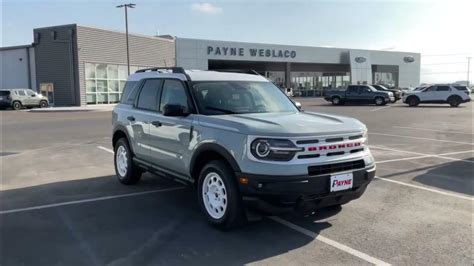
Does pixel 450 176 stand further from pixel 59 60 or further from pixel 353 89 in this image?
pixel 59 60

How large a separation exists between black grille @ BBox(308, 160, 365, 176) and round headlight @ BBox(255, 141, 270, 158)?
48cm

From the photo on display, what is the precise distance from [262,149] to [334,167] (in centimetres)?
84

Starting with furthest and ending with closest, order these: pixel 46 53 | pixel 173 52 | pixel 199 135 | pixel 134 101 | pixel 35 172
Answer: pixel 173 52 < pixel 46 53 < pixel 35 172 < pixel 134 101 < pixel 199 135

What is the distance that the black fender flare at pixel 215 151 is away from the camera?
4945 mm

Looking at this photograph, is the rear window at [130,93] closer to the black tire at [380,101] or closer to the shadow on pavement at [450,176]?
the shadow on pavement at [450,176]

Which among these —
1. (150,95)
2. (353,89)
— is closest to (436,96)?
(353,89)

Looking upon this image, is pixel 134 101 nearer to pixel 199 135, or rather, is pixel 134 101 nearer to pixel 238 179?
pixel 199 135

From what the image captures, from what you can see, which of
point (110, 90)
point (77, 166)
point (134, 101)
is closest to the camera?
point (134, 101)

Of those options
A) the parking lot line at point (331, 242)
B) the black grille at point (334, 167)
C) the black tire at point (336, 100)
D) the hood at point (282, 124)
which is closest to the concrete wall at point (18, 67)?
the black tire at point (336, 100)

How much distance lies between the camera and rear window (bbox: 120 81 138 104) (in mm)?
7566

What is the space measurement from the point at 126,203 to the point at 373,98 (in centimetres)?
3496

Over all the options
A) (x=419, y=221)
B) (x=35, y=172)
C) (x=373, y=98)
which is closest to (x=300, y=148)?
(x=419, y=221)

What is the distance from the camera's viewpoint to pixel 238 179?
4.89 meters

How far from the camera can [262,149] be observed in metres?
4.79
